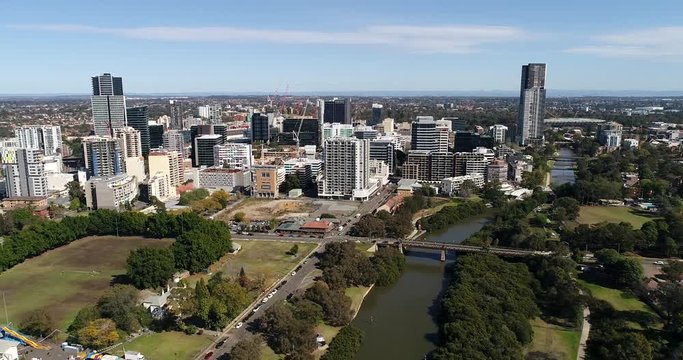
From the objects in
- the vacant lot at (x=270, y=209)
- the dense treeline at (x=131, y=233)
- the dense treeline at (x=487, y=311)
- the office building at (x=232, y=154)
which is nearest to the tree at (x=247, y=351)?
the dense treeline at (x=487, y=311)

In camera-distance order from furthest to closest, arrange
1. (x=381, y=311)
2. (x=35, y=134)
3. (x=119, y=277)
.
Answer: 1. (x=35, y=134)
2. (x=119, y=277)
3. (x=381, y=311)

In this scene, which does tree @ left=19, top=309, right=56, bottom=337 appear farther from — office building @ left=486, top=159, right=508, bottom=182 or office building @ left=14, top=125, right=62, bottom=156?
office building @ left=14, top=125, right=62, bottom=156

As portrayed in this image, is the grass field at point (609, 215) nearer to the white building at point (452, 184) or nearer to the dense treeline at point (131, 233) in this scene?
the white building at point (452, 184)

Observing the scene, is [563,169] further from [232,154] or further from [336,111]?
[232,154]

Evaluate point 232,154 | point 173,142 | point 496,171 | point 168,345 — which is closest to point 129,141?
point 173,142

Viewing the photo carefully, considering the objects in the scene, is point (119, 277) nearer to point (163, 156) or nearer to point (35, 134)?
point (163, 156)

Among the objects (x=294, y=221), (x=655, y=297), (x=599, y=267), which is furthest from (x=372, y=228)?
(x=655, y=297)
